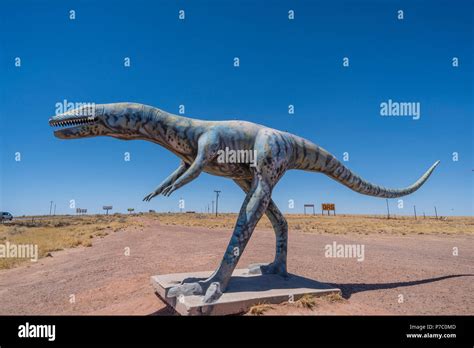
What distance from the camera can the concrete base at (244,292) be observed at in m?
5.44

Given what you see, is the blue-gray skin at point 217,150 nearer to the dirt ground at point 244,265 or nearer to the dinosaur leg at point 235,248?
the dinosaur leg at point 235,248

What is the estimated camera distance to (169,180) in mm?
6855

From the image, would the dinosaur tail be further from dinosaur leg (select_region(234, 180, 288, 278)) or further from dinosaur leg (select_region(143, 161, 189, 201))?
dinosaur leg (select_region(143, 161, 189, 201))

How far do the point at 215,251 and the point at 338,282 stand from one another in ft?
25.4

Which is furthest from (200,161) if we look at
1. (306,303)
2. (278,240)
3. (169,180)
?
(306,303)

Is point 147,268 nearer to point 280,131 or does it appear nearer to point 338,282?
point 338,282

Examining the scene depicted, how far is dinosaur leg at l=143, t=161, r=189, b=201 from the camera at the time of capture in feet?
21.2

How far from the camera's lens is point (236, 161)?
22.4ft

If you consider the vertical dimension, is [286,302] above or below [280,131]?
below

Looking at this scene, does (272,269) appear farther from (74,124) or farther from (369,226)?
(369,226)

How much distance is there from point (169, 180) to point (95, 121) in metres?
1.90

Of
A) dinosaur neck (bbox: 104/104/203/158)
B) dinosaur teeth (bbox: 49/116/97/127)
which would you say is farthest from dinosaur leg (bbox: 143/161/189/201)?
dinosaur teeth (bbox: 49/116/97/127)

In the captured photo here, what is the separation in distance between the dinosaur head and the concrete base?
3.46 meters

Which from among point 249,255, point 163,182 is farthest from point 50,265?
point 163,182
